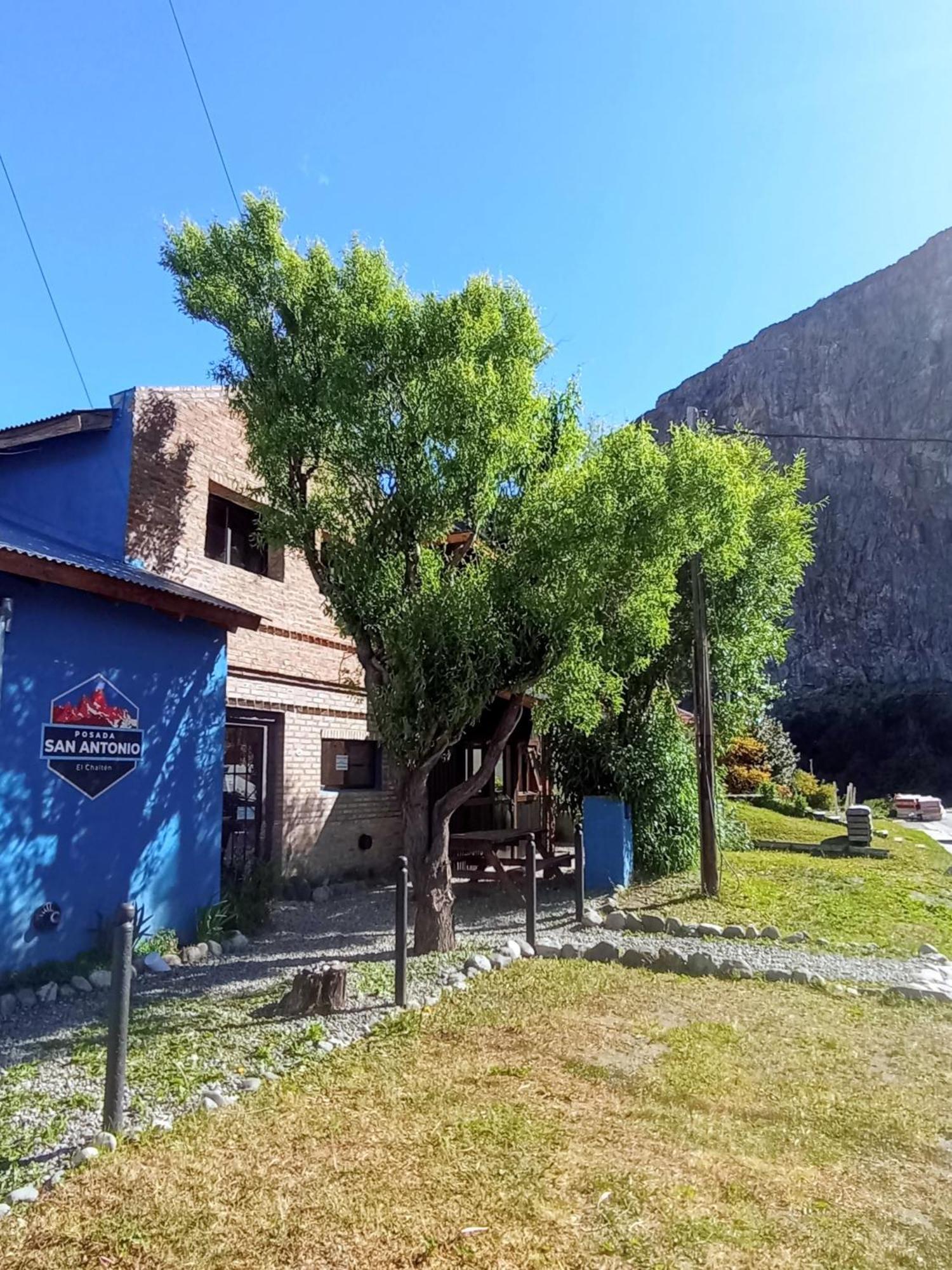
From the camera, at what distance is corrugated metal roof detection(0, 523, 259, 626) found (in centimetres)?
681

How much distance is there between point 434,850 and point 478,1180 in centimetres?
453

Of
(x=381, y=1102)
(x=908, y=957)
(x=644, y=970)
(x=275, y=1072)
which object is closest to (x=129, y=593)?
(x=275, y=1072)

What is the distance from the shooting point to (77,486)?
31.4 feet

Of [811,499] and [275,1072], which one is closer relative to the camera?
[275,1072]

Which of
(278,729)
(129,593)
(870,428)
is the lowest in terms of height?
(278,729)

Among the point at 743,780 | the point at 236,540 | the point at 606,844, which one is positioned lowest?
the point at 606,844

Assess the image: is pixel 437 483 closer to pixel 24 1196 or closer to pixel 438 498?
pixel 438 498

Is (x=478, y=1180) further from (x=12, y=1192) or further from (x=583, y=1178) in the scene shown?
(x=12, y=1192)

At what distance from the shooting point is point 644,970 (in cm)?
743

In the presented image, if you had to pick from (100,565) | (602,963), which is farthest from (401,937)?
(100,565)

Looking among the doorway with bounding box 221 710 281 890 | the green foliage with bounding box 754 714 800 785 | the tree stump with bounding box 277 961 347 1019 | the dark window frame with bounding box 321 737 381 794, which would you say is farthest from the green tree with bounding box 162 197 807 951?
the green foliage with bounding box 754 714 800 785

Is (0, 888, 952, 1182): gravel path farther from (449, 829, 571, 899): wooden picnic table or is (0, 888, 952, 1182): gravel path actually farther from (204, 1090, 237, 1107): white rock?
(449, 829, 571, 899): wooden picnic table

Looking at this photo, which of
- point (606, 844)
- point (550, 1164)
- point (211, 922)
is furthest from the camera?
point (606, 844)

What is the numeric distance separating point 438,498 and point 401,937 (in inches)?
147
